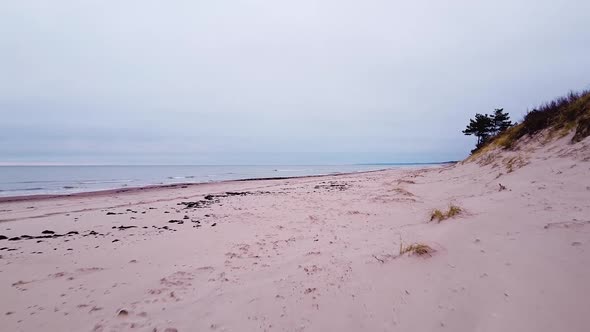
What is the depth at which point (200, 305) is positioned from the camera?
325 centimetres

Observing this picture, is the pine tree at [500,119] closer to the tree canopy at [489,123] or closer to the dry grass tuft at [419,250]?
the tree canopy at [489,123]

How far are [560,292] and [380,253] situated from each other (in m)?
2.01

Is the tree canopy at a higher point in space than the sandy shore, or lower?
higher

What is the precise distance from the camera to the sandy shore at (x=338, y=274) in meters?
2.46

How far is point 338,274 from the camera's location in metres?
3.61

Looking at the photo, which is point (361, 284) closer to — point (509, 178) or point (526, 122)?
point (509, 178)

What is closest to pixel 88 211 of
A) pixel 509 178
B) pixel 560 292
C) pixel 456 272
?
pixel 456 272

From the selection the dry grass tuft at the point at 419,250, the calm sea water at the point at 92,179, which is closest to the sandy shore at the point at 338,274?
the dry grass tuft at the point at 419,250

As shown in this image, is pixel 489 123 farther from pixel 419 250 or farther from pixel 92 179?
pixel 92 179

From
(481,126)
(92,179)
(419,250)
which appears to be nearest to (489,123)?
(481,126)

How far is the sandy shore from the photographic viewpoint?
97.0 inches

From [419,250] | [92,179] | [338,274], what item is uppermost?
[92,179]

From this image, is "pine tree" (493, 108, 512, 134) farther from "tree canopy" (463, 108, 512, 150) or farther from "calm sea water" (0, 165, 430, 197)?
"calm sea water" (0, 165, 430, 197)

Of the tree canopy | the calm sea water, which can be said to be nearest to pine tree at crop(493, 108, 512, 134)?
the tree canopy
